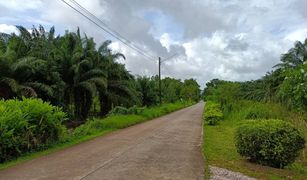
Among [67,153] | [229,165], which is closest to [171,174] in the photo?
[229,165]

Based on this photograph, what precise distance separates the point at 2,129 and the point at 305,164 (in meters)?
9.88

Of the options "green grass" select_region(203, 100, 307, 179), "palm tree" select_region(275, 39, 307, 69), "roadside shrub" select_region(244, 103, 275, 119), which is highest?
"palm tree" select_region(275, 39, 307, 69)

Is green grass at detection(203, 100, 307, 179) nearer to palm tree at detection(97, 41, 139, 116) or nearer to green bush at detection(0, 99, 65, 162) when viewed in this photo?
green bush at detection(0, 99, 65, 162)

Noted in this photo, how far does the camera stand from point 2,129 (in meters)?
12.3

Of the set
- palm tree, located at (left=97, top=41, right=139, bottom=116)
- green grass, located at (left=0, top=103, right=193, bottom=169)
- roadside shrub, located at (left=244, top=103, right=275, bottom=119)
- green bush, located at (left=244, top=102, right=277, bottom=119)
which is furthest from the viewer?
palm tree, located at (left=97, top=41, right=139, bottom=116)

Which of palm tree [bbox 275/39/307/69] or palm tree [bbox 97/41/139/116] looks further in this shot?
palm tree [bbox 275/39/307/69]

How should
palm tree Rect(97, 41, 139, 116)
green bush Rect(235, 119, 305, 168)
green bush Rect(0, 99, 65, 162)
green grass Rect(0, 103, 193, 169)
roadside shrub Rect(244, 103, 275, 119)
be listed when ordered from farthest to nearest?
palm tree Rect(97, 41, 139, 116) < roadside shrub Rect(244, 103, 275, 119) < green grass Rect(0, 103, 193, 169) < green bush Rect(0, 99, 65, 162) < green bush Rect(235, 119, 305, 168)

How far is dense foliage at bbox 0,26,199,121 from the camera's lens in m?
23.9

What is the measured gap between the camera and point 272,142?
11234mm

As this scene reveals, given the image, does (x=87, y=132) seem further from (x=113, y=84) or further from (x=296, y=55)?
(x=296, y=55)

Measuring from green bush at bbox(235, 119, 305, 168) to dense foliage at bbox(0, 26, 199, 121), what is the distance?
15.0 m

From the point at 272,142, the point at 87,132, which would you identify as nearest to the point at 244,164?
the point at 272,142

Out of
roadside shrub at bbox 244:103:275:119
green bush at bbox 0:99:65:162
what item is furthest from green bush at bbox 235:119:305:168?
roadside shrub at bbox 244:103:275:119

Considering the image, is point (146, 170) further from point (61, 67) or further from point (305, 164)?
point (61, 67)
